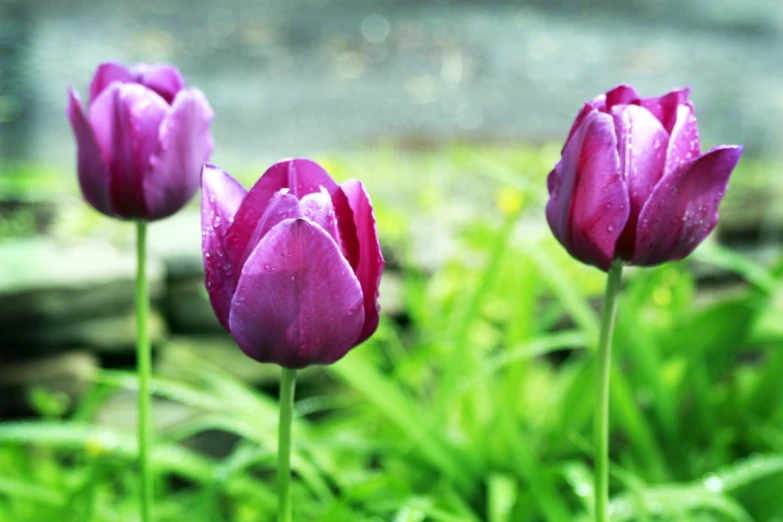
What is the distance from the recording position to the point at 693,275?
2.38 metres

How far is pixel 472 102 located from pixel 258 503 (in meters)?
3.24

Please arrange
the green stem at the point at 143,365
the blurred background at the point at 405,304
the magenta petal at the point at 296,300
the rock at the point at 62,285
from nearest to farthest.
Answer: the magenta petal at the point at 296,300 → the green stem at the point at 143,365 → the blurred background at the point at 405,304 → the rock at the point at 62,285

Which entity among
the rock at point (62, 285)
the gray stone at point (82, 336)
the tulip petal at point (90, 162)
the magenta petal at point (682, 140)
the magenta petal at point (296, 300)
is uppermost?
the magenta petal at point (682, 140)

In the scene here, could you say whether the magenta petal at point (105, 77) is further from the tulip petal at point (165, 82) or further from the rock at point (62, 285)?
the rock at point (62, 285)

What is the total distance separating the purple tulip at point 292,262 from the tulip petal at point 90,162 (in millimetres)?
260

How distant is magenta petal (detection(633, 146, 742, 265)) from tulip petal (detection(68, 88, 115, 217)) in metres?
0.48

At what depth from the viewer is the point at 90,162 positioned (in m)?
0.74

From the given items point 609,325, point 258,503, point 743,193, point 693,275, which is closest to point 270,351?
point 609,325

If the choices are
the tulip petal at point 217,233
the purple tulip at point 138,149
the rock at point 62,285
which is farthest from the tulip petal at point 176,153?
the rock at point 62,285

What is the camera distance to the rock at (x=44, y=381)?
189 cm

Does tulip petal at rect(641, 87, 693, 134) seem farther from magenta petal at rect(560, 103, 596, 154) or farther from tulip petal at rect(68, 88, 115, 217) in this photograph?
tulip petal at rect(68, 88, 115, 217)

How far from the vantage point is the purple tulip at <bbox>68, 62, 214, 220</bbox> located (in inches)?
29.0

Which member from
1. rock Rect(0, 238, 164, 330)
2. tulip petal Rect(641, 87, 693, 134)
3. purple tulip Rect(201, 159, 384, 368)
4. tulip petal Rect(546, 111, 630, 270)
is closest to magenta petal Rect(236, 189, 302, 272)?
purple tulip Rect(201, 159, 384, 368)

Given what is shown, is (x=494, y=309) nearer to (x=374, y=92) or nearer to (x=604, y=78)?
(x=374, y=92)
